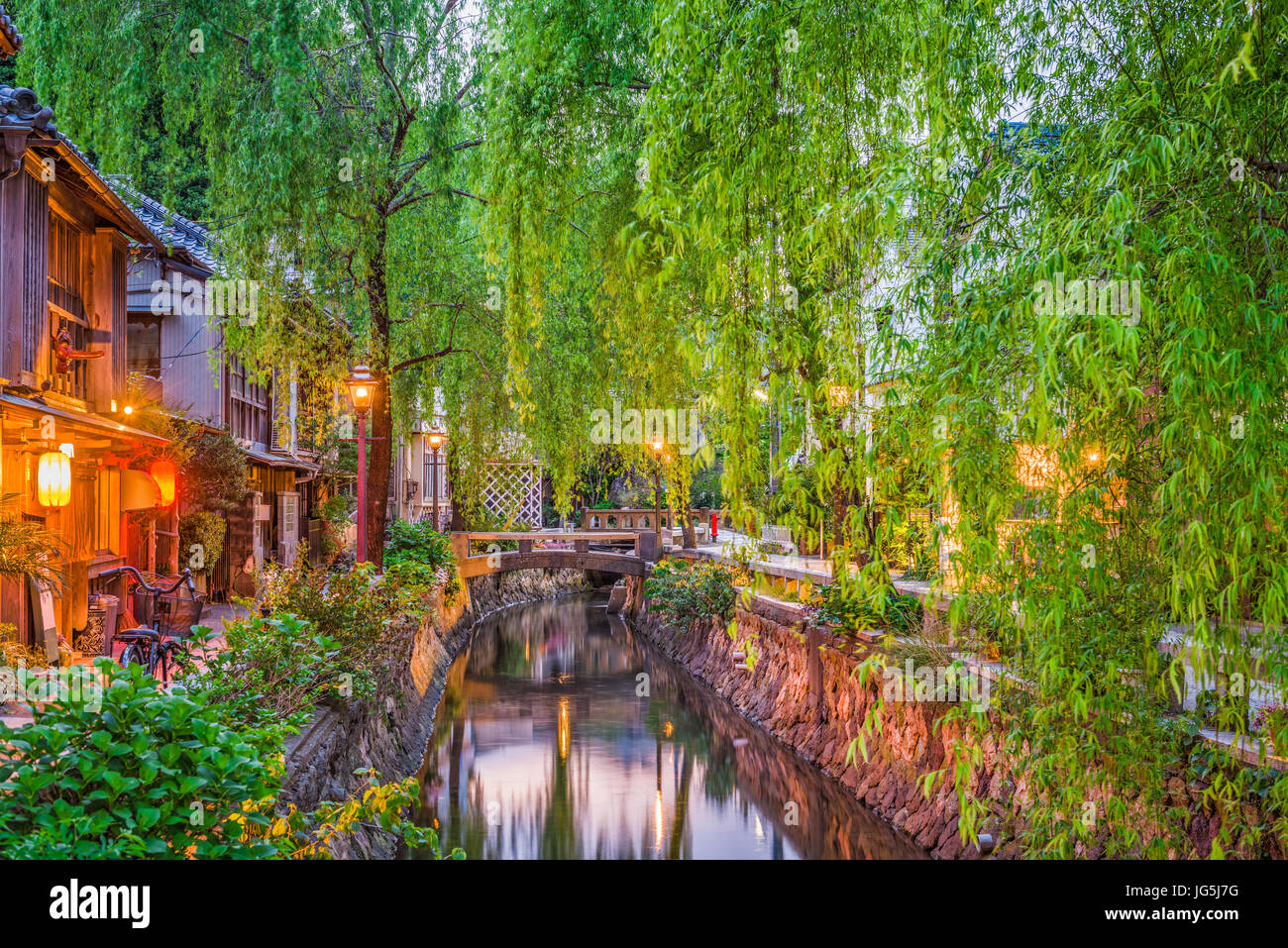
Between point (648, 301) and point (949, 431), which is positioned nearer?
point (949, 431)

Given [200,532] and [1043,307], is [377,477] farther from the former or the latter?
[1043,307]

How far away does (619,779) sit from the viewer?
45.1 feet

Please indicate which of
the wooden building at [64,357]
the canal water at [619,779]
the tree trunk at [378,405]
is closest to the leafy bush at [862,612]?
the canal water at [619,779]

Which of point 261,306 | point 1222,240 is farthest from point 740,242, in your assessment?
point 261,306

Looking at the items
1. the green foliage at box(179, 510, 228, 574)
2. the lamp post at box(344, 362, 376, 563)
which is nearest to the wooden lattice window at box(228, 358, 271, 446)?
the green foliage at box(179, 510, 228, 574)

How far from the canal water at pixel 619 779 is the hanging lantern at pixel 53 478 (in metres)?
5.34

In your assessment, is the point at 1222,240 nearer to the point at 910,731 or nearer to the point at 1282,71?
the point at 1282,71

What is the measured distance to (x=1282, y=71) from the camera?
3.62 meters

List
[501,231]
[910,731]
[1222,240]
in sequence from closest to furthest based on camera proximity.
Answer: [1222,240] < [501,231] < [910,731]

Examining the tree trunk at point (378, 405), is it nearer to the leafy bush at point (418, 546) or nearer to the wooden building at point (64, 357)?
the wooden building at point (64, 357)

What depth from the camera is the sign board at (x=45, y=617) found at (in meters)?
9.00

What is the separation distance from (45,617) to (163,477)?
3645 millimetres

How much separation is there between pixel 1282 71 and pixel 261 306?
891cm

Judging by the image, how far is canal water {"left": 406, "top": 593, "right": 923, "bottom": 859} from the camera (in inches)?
435
